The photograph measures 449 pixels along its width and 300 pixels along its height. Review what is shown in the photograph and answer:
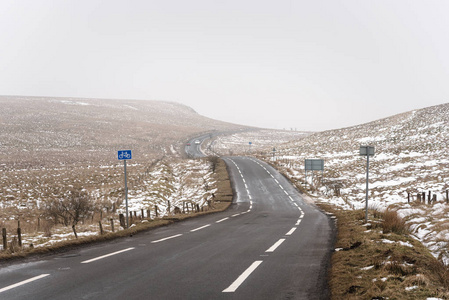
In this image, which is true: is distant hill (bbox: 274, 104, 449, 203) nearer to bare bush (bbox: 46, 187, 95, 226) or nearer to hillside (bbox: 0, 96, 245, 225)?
bare bush (bbox: 46, 187, 95, 226)

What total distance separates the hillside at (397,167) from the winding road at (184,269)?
15.6 ft

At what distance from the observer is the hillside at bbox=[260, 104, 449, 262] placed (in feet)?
51.9

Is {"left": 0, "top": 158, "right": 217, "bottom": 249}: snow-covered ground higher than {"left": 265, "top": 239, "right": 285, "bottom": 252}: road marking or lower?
lower

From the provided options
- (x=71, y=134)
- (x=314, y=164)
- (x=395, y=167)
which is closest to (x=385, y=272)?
(x=314, y=164)

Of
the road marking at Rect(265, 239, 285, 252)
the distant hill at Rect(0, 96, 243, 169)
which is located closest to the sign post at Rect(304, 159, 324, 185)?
the road marking at Rect(265, 239, 285, 252)

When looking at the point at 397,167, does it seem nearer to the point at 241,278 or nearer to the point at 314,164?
the point at 314,164

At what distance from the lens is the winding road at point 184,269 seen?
5.75 m

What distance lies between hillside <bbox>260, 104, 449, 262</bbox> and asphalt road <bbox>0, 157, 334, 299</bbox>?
4653 millimetres

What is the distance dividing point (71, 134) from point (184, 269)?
106 m

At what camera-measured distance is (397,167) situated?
49688 mm

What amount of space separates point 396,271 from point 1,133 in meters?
107

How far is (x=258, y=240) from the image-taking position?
1116 cm

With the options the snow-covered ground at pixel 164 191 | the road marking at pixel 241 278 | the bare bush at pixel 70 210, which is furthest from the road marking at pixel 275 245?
the bare bush at pixel 70 210

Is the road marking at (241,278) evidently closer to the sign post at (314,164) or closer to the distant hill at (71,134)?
the sign post at (314,164)
